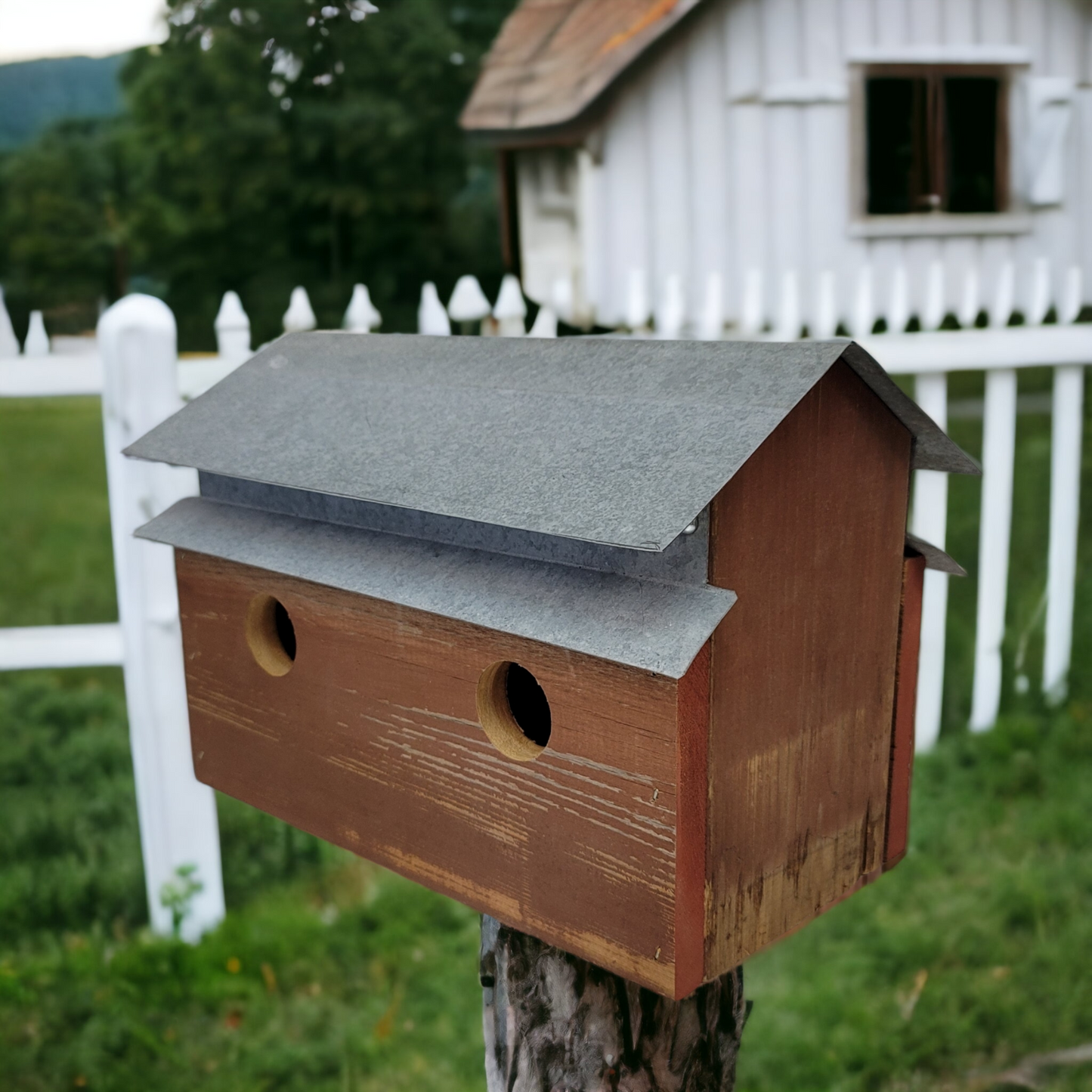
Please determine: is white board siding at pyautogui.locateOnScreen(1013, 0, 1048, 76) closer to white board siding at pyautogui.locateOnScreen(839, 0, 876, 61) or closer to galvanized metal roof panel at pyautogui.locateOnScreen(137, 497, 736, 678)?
white board siding at pyautogui.locateOnScreen(839, 0, 876, 61)

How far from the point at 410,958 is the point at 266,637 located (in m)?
1.51

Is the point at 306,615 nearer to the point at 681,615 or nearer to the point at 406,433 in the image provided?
the point at 406,433

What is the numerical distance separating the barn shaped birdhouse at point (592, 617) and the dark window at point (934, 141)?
356 cm

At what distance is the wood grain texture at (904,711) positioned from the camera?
1234mm

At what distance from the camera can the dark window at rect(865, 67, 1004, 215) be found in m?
4.39

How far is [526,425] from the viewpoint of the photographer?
3.60ft

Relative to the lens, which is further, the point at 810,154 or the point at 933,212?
the point at 933,212

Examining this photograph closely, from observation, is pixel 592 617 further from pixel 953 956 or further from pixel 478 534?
pixel 953 956

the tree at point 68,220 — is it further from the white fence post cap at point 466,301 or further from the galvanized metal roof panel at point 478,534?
the galvanized metal roof panel at point 478,534

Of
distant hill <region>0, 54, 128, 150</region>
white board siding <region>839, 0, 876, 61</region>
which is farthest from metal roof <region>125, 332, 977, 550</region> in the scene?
distant hill <region>0, 54, 128, 150</region>

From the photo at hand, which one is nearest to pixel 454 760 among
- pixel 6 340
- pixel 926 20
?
pixel 6 340

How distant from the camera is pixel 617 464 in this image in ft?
3.19

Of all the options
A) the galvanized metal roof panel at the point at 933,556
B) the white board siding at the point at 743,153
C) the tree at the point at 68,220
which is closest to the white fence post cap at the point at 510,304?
the white board siding at the point at 743,153

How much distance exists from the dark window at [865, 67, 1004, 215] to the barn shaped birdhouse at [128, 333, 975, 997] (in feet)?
11.7
